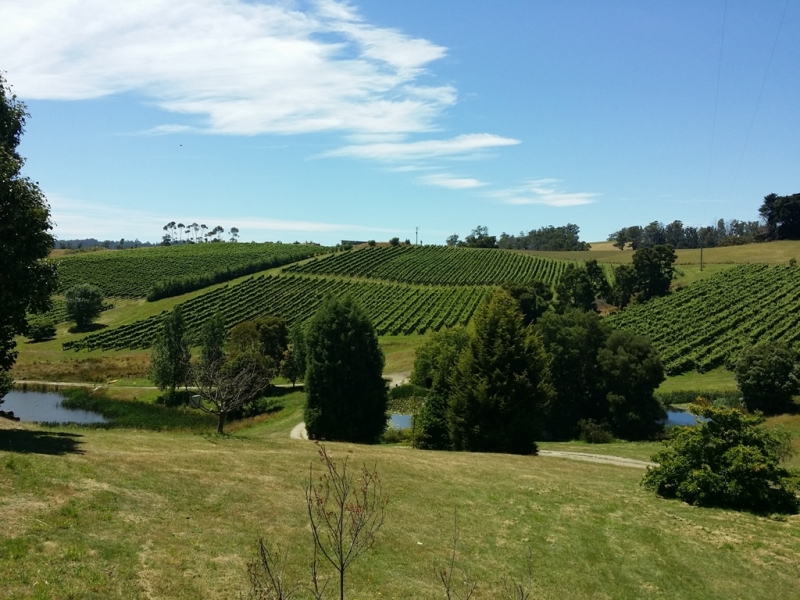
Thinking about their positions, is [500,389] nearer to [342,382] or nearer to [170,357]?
[342,382]

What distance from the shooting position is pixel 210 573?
1022 cm

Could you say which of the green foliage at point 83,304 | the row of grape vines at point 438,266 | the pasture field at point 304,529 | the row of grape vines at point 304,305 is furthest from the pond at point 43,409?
the row of grape vines at point 438,266

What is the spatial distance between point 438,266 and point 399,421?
77.4m

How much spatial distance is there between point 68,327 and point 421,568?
110m

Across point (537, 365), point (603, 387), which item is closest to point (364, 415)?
point (537, 365)

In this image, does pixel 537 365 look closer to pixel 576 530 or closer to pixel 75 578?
pixel 576 530

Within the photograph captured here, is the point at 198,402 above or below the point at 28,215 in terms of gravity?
below

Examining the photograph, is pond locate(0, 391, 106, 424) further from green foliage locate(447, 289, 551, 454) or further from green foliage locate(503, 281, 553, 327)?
green foliage locate(503, 281, 553, 327)

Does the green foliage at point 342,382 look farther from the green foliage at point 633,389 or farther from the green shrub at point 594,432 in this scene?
the green foliage at point 633,389

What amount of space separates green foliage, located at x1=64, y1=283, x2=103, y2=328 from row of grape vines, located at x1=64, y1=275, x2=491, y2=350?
28.9 ft

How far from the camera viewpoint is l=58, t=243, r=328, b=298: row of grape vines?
128500 mm

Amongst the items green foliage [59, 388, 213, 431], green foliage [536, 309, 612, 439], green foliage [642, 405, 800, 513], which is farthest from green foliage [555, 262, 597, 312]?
green foliage [642, 405, 800, 513]

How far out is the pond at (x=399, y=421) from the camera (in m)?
48.2

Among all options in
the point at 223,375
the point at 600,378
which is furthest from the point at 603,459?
the point at 223,375
